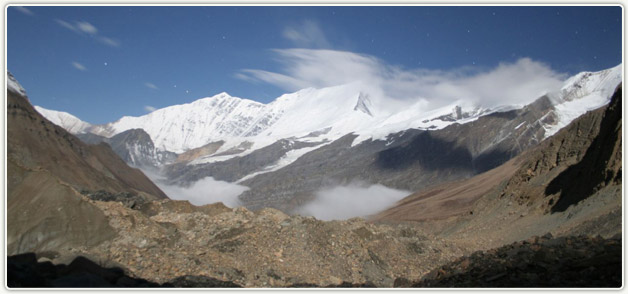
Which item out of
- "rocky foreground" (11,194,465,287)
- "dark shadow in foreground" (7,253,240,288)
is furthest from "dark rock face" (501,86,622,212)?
"dark shadow in foreground" (7,253,240,288)

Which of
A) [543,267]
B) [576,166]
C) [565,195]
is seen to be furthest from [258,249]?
[576,166]

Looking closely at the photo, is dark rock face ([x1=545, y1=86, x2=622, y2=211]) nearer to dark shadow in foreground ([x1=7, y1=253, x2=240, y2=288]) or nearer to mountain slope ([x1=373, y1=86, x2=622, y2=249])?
mountain slope ([x1=373, y1=86, x2=622, y2=249])

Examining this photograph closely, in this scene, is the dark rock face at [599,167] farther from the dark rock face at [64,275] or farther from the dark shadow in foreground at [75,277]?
the dark rock face at [64,275]

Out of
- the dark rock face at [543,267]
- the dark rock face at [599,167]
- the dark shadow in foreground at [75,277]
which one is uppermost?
the dark rock face at [599,167]

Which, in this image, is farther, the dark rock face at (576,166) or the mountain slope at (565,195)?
the dark rock face at (576,166)

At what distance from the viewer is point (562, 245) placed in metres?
13.6

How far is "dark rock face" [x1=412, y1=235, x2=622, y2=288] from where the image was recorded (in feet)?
33.8

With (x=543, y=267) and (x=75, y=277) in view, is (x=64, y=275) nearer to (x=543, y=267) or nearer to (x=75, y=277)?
(x=75, y=277)

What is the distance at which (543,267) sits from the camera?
1173 cm

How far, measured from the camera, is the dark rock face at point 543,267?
10305mm

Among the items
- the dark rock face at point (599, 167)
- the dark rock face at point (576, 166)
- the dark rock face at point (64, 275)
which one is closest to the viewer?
the dark rock face at point (64, 275)

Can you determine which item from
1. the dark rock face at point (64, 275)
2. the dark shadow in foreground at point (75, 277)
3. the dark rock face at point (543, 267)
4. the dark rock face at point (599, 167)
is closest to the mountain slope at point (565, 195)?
the dark rock face at point (599, 167)

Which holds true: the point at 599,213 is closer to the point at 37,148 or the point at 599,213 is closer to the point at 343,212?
the point at 37,148

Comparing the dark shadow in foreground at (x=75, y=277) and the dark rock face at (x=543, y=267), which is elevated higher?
the dark shadow in foreground at (x=75, y=277)
